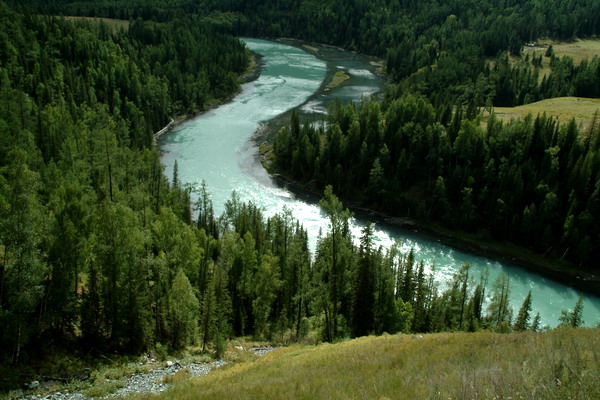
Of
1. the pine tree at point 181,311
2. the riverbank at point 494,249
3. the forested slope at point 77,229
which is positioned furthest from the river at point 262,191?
the pine tree at point 181,311

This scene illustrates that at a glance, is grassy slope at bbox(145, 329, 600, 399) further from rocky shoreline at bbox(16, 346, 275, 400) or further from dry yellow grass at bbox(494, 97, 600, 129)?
dry yellow grass at bbox(494, 97, 600, 129)

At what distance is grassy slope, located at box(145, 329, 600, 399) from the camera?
2338cm

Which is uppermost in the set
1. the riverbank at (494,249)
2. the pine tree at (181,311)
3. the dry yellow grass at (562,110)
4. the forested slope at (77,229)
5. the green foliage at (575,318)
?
the dry yellow grass at (562,110)

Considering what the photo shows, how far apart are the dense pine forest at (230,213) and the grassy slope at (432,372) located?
1602cm

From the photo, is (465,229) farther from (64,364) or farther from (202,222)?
(64,364)

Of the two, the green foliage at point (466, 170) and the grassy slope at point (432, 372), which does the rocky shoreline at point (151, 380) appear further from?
the green foliage at point (466, 170)

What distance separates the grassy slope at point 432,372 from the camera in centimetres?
2338

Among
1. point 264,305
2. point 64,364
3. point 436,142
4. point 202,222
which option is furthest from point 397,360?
point 436,142

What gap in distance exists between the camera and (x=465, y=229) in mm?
118062

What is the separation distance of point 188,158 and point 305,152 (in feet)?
126

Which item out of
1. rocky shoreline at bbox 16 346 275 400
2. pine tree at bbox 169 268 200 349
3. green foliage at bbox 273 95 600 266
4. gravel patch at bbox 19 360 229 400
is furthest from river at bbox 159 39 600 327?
gravel patch at bbox 19 360 229 400

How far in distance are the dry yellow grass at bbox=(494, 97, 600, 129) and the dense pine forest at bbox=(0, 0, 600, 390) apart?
20.7m

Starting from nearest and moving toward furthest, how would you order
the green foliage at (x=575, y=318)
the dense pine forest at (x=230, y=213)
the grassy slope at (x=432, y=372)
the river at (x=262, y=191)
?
the grassy slope at (x=432, y=372) → the dense pine forest at (x=230, y=213) → the green foliage at (x=575, y=318) → the river at (x=262, y=191)

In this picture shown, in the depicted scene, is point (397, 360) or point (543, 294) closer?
point (397, 360)
